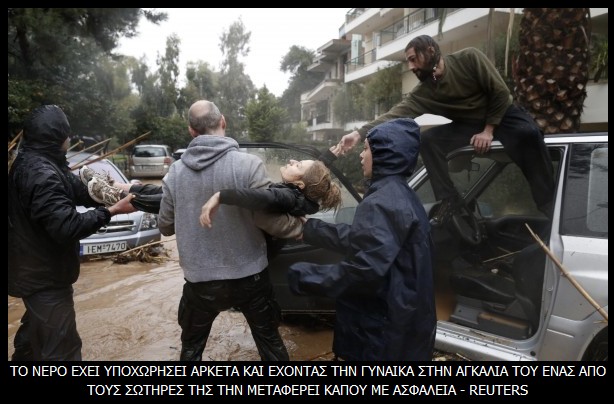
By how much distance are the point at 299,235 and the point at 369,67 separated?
20.3 meters

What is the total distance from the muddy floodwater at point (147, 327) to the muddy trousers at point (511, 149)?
5.87ft

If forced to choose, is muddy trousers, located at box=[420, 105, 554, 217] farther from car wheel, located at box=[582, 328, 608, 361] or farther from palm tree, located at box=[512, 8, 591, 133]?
palm tree, located at box=[512, 8, 591, 133]

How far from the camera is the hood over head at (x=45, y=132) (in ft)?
8.52

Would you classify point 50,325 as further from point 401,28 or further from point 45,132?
point 401,28

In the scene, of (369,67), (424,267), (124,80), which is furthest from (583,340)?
(124,80)

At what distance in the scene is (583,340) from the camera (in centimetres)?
223

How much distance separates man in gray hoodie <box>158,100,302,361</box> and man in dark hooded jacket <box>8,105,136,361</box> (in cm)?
59

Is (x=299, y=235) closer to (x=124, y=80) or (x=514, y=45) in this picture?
(x=514, y=45)

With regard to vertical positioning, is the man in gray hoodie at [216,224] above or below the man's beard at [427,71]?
below

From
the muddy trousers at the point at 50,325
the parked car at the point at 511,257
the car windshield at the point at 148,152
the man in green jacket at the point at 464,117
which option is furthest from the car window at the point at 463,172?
the car windshield at the point at 148,152

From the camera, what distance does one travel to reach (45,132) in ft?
8.54

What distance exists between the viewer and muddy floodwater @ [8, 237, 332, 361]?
3.72 metres

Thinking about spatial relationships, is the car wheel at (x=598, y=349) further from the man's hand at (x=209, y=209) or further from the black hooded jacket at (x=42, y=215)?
the black hooded jacket at (x=42, y=215)

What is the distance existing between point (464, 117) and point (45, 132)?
2839 mm
